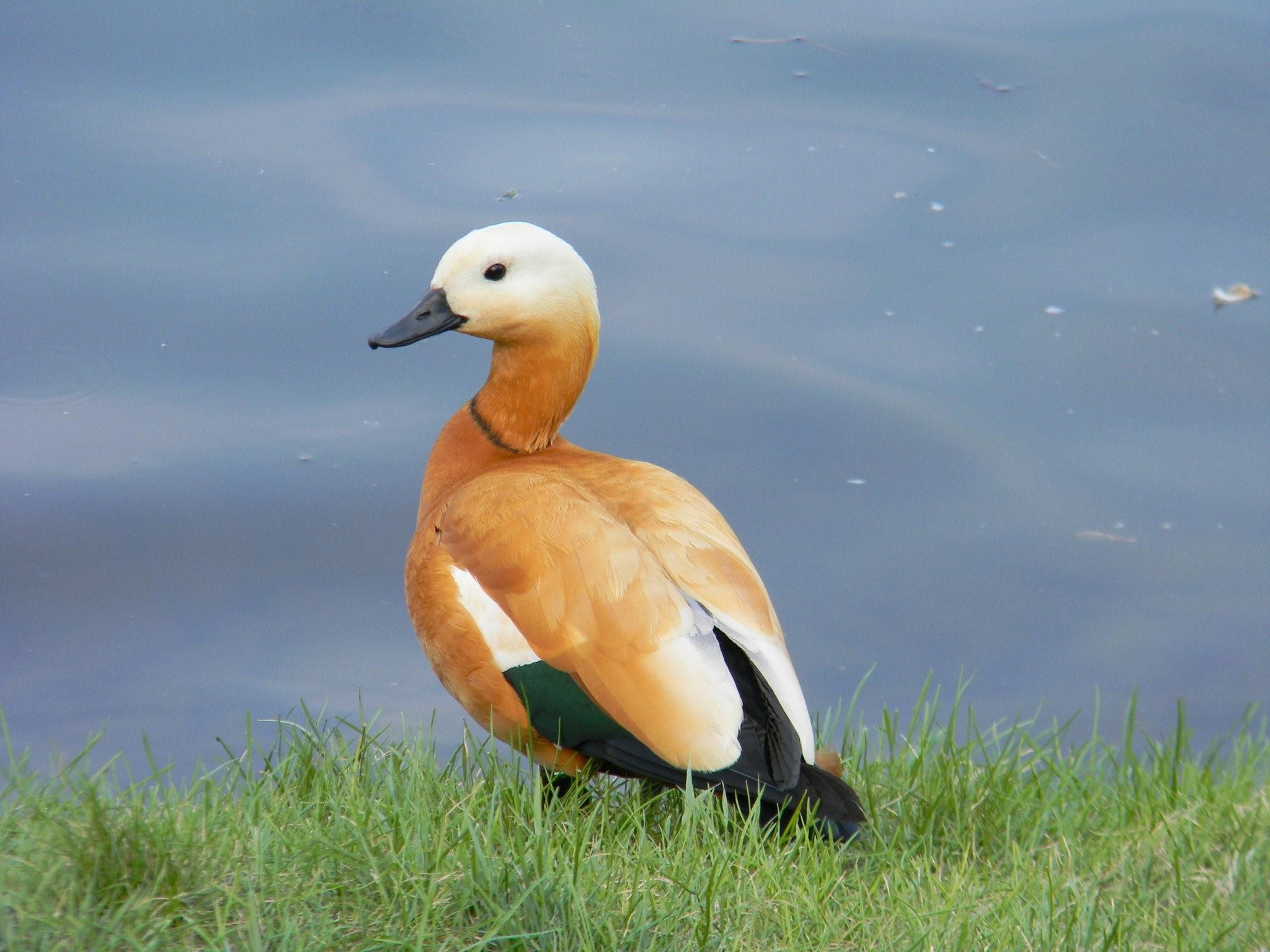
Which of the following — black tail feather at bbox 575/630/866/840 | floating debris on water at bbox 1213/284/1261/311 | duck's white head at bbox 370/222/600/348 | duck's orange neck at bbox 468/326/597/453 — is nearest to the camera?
black tail feather at bbox 575/630/866/840

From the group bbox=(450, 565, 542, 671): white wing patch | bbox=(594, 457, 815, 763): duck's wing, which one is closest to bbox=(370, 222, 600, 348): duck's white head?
bbox=(594, 457, 815, 763): duck's wing

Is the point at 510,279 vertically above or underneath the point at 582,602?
above

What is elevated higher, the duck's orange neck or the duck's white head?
the duck's white head

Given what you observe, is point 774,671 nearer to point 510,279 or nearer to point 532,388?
point 532,388

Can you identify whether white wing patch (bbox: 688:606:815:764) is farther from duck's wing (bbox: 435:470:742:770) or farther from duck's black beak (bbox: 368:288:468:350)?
duck's black beak (bbox: 368:288:468:350)

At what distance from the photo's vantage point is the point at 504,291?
3.15m

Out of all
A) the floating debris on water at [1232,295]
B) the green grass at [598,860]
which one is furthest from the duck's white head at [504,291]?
the floating debris on water at [1232,295]

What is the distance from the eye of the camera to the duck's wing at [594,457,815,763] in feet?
9.05

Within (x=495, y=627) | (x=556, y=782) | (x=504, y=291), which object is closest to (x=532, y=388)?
(x=504, y=291)

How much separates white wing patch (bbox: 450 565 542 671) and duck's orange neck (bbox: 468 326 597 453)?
0.50 m

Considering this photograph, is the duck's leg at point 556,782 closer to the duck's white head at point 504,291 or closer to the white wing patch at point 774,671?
the white wing patch at point 774,671

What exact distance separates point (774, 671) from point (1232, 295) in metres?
3.12

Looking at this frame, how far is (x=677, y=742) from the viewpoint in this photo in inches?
103

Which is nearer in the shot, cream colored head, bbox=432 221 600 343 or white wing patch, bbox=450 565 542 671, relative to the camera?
white wing patch, bbox=450 565 542 671
